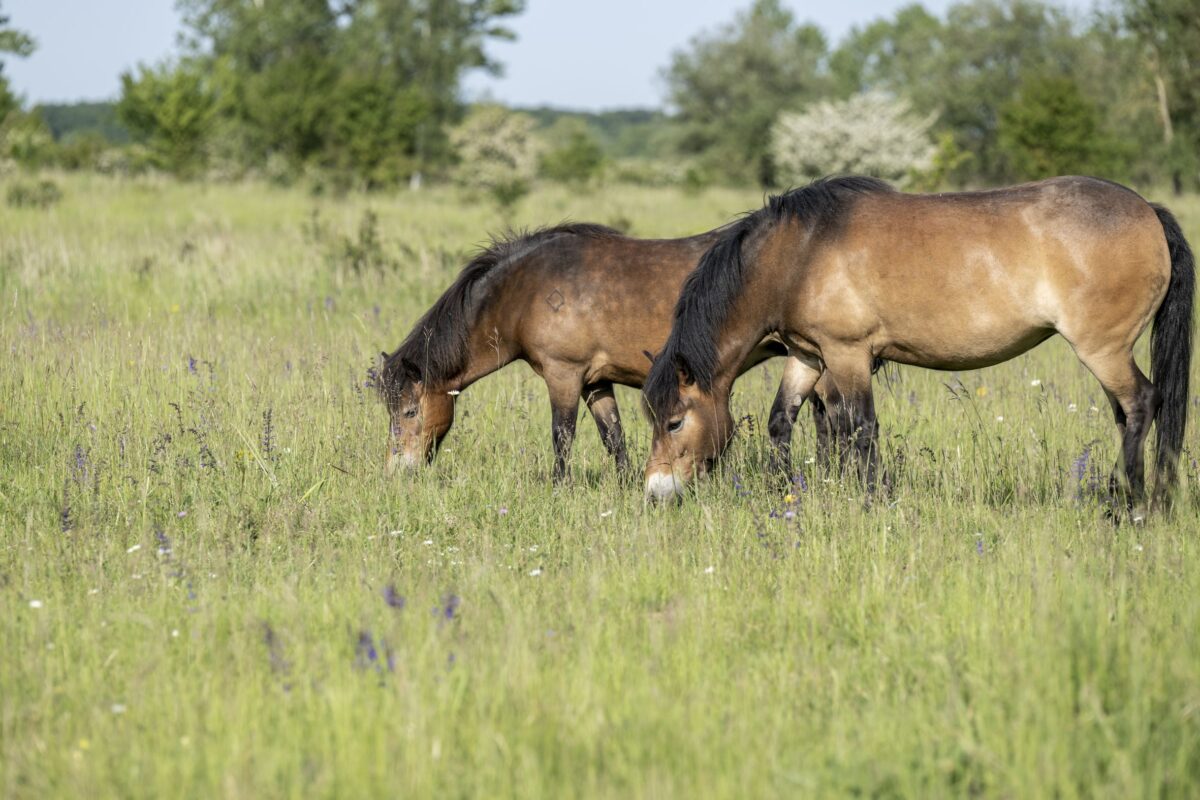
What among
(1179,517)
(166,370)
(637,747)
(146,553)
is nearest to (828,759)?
(637,747)

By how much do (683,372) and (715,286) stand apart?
496 mm

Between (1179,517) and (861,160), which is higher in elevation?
(861,160)

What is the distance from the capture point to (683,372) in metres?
5.57

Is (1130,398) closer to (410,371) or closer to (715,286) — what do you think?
(715,286)

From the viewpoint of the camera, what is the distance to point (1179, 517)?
4.53 metres

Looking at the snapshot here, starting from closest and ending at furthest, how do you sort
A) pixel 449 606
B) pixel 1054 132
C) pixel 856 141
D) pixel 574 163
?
pixel 449 606
pixel 1054 132
pixel 574 163
pixel 856 141

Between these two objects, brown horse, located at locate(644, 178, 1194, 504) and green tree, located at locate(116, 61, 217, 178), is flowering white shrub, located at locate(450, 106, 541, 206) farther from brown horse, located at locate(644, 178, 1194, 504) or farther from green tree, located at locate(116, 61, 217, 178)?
brown horse, located at locate(644, 178, 1194, 504)

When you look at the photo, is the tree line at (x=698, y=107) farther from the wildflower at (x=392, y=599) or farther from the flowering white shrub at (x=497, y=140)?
the wildflower at (x=392, y=599)

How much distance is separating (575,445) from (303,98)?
103 feet

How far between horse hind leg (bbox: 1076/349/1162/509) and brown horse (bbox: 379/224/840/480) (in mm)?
1612

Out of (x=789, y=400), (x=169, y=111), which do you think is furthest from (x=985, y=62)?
(x=789, y=400)

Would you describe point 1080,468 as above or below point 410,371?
below

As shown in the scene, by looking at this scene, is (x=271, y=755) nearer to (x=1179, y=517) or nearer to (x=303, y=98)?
(x=1179, y=517)

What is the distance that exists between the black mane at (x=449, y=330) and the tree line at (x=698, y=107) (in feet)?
35.6
